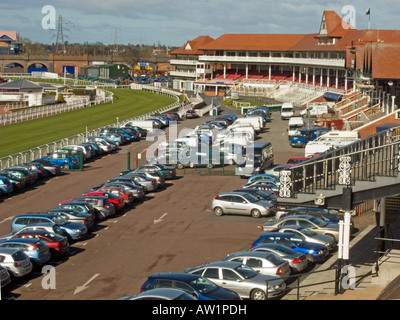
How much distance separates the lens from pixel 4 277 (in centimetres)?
2122

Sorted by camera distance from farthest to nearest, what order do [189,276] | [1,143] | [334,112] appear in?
1. [334,112]
2. [1,143]
3. [189,276]

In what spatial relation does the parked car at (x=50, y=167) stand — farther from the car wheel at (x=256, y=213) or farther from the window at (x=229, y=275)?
the window at (x=229, y=275)

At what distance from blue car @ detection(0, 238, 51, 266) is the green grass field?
2608 centimetres

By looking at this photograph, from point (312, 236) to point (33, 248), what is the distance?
9617 mm

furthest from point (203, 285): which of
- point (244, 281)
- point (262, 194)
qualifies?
point (262, 194)

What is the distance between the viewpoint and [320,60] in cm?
8512

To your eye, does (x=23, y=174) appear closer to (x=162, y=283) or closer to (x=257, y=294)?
(x=162, y=283)

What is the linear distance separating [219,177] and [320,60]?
156 ft

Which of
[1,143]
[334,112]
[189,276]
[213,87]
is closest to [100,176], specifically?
[1,143]

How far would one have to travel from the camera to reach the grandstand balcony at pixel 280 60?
3174 inches

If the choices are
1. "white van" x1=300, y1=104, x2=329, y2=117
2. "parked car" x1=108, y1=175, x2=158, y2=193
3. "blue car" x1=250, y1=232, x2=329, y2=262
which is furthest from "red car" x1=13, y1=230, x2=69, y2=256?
"white van" x1=300, y1=104, x2=329, y2=117

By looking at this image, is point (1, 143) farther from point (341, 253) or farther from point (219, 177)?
point (341, 253)

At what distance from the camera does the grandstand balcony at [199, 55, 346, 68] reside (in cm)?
8062
